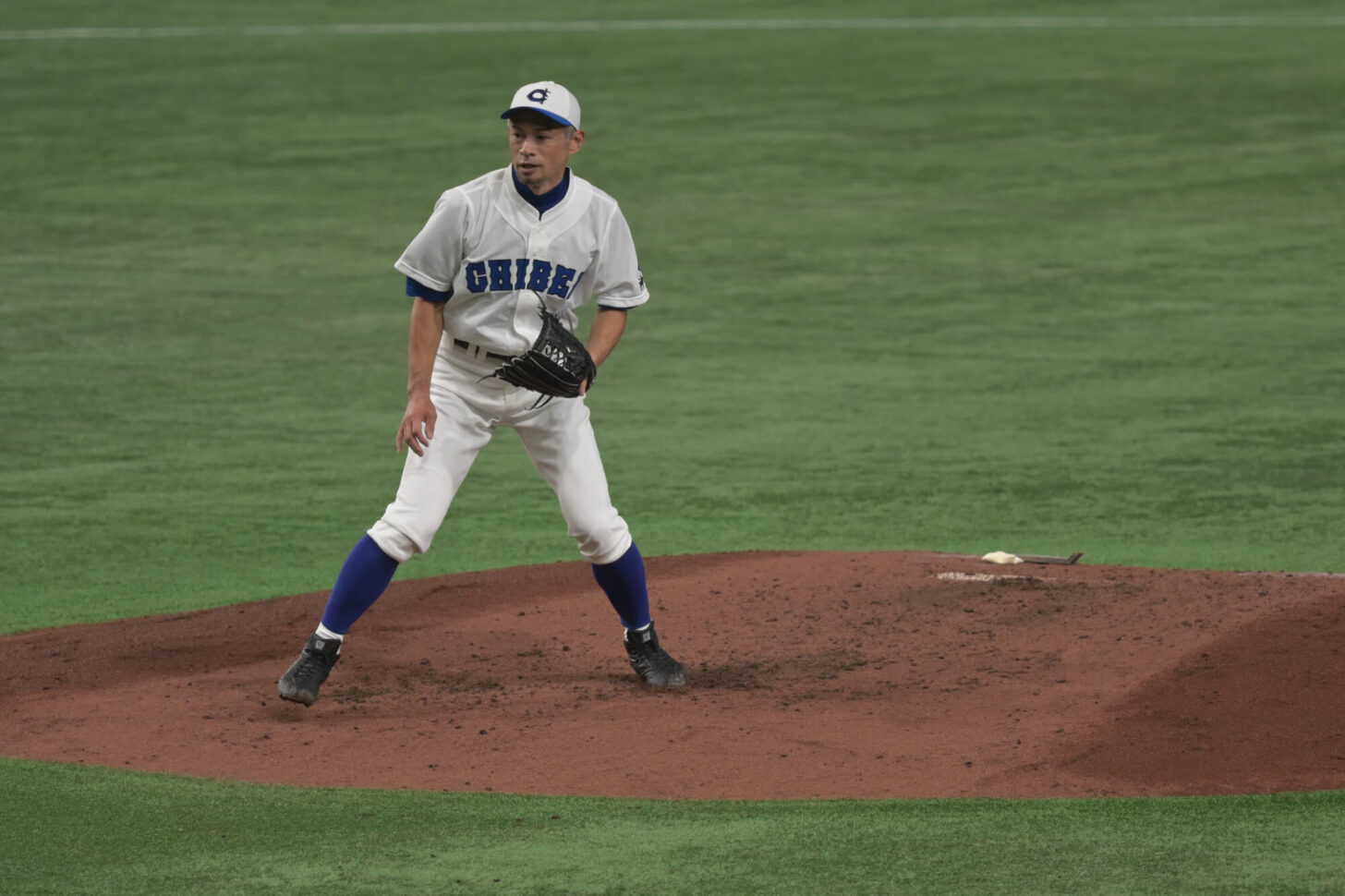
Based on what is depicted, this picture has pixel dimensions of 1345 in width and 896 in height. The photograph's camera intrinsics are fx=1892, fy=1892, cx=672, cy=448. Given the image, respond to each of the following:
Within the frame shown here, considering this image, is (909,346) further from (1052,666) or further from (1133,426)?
(1052,666)

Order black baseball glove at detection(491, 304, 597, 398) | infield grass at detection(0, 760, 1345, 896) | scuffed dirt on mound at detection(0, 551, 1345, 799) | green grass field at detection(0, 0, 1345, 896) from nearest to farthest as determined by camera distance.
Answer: infield grass at detection(0, 760, 1345, 896) < green grass field at detection(0, 0, 1345, 896) < scuffed dirt on mound at detection(0, 551, 1345, 799) < black baseball glove at detection(491, 304, 597, 398)

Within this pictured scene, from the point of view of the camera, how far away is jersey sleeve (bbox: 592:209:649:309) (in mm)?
5273

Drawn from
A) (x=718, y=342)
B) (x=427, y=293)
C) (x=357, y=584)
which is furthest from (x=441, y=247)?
(x=718, y=342)

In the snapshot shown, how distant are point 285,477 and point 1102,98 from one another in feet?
37.3

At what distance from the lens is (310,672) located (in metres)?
5.12

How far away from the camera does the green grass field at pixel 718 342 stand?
404 cm

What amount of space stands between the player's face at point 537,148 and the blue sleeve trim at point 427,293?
0.37 m

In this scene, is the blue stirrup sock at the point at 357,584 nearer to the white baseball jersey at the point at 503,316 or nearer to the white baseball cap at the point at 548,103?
the white baseball jersey at the point at 503,316

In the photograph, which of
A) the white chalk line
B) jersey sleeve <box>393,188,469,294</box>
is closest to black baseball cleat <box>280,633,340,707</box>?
jersey sleeve <box>393,188,469,294</box>

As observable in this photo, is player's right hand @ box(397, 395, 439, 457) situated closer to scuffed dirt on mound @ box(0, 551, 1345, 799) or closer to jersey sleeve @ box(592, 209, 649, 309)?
jersey sleeve @ box(592, 209, 649, 309)

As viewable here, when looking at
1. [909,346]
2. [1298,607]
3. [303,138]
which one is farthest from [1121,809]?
[303,138]

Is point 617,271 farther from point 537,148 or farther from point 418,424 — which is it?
point 418,424

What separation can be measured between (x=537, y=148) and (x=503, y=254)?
297mm

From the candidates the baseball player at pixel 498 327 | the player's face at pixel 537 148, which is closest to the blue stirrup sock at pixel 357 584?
the baseball player at pixel 498 327
